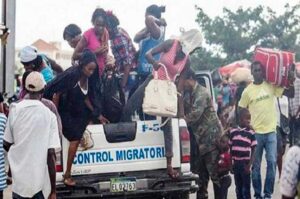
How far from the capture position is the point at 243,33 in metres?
36.6

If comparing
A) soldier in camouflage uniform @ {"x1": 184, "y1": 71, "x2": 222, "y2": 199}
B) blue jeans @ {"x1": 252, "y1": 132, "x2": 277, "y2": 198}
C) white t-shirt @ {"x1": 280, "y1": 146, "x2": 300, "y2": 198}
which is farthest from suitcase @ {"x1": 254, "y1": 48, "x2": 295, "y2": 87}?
white t-shirt @ {"x1": 280, "y1": 146, "x2": 300, "y2": 198}

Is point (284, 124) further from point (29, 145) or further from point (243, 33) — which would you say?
point (243, 33)

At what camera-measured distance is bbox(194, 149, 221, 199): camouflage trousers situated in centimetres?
941

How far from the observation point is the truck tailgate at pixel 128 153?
8.22 metres

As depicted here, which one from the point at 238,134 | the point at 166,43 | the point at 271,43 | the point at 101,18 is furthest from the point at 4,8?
the point at 271,43

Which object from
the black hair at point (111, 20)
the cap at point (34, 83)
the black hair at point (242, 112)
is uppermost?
the black hair at point (111, 20)

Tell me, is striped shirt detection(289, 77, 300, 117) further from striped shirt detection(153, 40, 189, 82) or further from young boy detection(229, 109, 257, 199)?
striped shirt detection(153, 40, 189, 82)

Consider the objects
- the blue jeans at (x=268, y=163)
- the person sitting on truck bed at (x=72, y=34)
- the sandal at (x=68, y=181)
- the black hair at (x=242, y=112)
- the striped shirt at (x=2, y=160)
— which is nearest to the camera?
the striped shirt at (x=2, y=160)

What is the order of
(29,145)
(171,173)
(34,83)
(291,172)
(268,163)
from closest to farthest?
(291,172)
(29,145)
(34,83)
(171,173)
(268,163)

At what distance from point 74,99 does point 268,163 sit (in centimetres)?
305

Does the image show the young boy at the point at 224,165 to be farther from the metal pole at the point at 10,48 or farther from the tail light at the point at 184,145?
the metal pole at the point at 10,48

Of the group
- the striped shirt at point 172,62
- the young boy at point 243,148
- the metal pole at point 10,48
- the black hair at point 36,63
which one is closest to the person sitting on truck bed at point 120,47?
the striped shirt at point 172,62

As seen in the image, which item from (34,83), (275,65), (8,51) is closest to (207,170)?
(275,65)

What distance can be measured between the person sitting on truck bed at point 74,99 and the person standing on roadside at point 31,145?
1.44 metres
